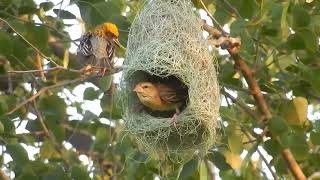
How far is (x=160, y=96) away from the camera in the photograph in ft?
8.64

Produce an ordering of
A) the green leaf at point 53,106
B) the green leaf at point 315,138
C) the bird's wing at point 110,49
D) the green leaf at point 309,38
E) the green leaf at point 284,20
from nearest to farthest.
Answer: the green leaf at point 284,20 < the green leaf at point 309,38 < the green leaf at point 315,138 < the bird's wing at point 110,49 < the green leaf at point 53,106

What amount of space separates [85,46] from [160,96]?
2.01 ft

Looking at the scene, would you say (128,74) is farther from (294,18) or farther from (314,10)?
(314,10)

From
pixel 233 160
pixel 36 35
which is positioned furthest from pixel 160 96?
pixel 36 35

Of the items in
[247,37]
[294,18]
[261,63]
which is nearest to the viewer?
[294,18]

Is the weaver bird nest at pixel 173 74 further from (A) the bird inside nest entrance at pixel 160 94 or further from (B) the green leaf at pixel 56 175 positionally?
(B) the green leaf at pixel 56 175

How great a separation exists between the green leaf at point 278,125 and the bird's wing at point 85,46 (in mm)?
857

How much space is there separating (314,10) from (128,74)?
855 millimetres

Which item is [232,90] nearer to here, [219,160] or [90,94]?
[219,160]

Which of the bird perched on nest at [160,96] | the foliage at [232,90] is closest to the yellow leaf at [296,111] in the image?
the foliage at [232,90]

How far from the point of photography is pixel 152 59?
2.60 meters

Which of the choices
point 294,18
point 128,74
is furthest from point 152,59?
point 294,18

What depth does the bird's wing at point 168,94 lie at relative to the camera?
2.64 metres

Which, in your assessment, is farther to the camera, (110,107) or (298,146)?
(110,107)
